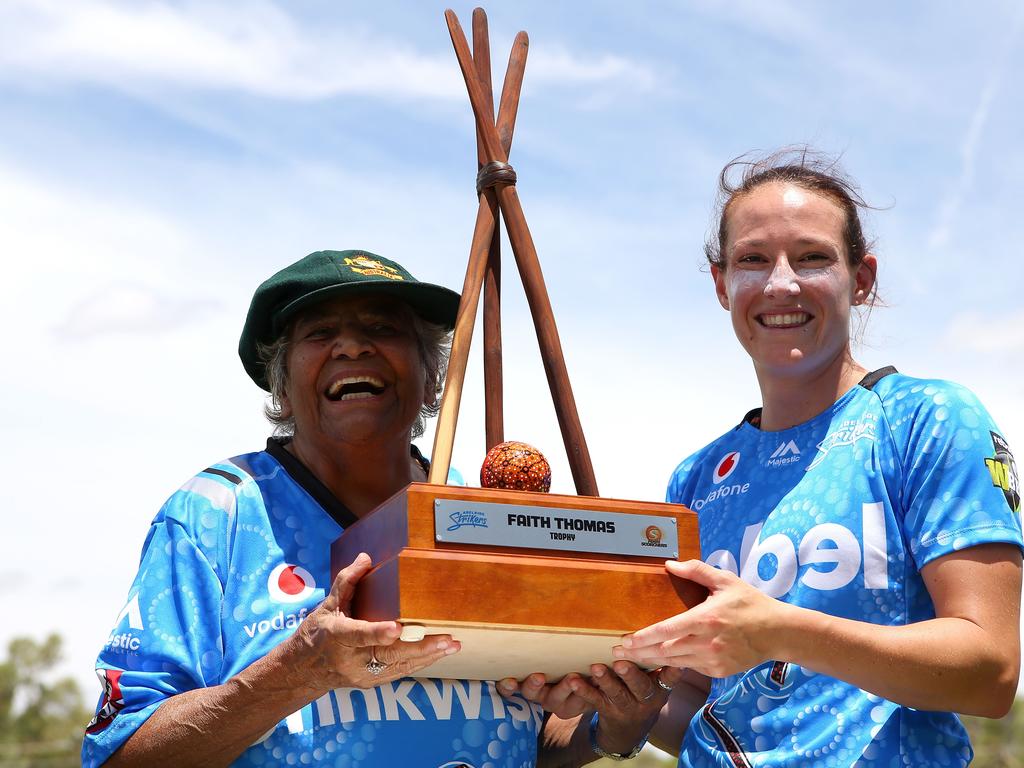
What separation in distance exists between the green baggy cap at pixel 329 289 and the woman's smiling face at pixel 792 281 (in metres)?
0.93

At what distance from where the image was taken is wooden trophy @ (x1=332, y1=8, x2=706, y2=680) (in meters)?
2.98

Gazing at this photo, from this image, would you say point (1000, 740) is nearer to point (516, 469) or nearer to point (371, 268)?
point (371, 268)

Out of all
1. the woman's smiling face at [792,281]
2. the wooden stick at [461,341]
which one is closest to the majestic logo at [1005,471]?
the woman's smiling face at [792,281]

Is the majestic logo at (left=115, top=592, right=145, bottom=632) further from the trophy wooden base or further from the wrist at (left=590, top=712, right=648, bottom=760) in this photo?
the wrist at (left=590, top=712, right=648, bottom=760)

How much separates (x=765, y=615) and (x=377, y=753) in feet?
3.89

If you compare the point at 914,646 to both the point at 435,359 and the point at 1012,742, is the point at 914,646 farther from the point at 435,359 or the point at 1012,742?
the point at 1012,742

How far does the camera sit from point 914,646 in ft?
10.4

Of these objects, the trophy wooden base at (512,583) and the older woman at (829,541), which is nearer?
the trophy wooden base at (512,583)

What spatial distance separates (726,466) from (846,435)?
510mm

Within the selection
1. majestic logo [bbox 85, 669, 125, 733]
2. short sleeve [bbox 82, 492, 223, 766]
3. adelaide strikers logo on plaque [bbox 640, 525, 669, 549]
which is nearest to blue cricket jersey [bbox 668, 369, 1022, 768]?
adelaide strikers logo on plaque [bbox 640, 525, 669, 549]

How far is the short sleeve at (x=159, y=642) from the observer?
136 inches

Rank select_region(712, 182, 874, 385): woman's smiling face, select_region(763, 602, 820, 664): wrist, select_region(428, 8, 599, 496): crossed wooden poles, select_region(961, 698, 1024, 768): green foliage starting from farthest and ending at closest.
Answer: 1. select_region(961, 698, 1024, 768): green foliage
2. select_region(712, 182, 874, 385): woman's smiling face
3. select_region(428, 8, 599, 496): crossed wooden poles
4. select_region(763, 602, 820, 664): wrist

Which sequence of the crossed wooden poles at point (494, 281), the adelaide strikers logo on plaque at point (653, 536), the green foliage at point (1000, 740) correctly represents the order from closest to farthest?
the adelaide strikers logo on plaque at point (653, 536) < the crossed wooden poles at point (494, 281) < the green foliage at point (1000, 740)

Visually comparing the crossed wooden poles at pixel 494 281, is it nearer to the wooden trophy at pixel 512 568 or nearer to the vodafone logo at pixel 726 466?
the wooden trophy at pixel 512 568
